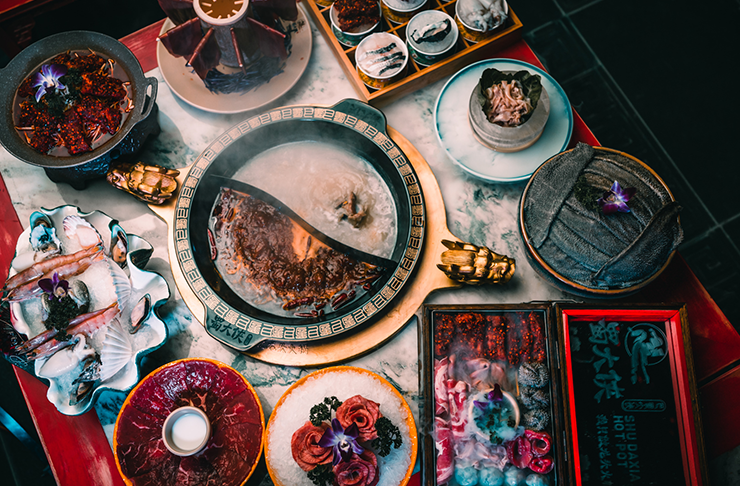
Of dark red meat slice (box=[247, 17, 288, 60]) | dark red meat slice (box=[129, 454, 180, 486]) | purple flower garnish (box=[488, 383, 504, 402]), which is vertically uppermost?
dark red meat slice (box=[247, 17, 288, 60])

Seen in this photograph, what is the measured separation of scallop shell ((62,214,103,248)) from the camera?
2289 mm

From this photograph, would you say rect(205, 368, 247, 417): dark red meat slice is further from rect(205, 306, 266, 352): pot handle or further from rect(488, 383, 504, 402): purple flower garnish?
rect(488, 383, 504, 402): purple flower garnish

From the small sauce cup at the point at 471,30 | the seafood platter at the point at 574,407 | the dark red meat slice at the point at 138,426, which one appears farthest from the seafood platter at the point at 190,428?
the small sauce cup at the point at 471,30

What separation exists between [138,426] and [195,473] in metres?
0.33

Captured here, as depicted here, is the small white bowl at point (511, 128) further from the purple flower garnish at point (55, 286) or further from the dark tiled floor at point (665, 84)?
the purple flower garnish at point (55, 286)

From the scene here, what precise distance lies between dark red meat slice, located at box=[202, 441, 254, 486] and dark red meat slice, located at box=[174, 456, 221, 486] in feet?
0.07

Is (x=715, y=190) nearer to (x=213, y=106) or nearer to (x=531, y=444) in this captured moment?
(x=531, y=444)

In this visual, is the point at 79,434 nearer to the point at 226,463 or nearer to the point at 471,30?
the point at 226,463

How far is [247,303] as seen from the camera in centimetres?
241

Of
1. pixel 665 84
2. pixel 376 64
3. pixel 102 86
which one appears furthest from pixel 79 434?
pixel 665 84

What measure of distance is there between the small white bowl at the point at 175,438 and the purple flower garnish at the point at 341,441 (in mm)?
523

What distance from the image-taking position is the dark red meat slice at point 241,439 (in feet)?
6.88

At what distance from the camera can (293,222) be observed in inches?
100

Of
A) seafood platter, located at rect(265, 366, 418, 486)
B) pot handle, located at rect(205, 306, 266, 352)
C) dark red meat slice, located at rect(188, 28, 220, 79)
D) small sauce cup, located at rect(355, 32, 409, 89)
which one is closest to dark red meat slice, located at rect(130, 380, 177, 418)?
pot handle, located at rect(205, 306, 266, 352)
